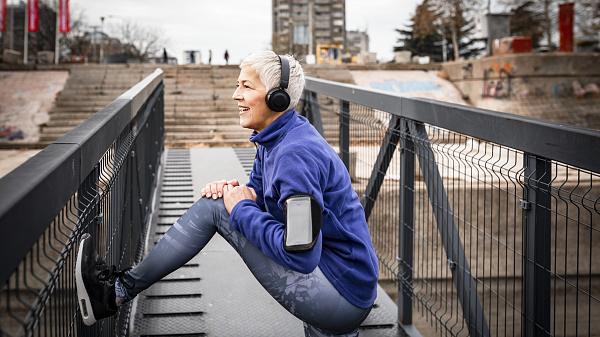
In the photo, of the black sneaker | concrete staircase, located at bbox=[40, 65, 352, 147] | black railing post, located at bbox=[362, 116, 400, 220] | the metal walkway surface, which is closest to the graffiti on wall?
concrete staircase, located at bbox=[40, 65, 352, 147]

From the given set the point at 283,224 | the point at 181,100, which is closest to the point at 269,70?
the point at 283,224

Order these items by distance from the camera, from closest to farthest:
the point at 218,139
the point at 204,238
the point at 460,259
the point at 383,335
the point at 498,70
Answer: the point at 204,238, the point at 460,259, the point at 383,335, the point at 218,139, the point at 498,70

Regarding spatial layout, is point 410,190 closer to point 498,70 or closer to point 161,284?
point 161,284

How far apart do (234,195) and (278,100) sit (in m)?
0.36

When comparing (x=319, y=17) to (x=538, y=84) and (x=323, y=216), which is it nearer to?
(x=538, y=84)

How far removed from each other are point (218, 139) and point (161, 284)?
57.7 feet

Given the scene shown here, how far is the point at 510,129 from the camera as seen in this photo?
2965 millimetres

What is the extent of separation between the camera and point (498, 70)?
29.6 metres

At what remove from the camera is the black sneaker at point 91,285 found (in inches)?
96.9

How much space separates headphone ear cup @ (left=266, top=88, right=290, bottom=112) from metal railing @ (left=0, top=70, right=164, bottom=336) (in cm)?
59

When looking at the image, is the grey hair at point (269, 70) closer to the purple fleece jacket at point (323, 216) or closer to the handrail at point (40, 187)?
the purple fleece jacket at point (323, 216)

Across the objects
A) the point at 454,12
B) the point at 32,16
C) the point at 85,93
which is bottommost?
the point at 85,93

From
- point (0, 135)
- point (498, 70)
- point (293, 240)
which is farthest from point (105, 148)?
point (498, 70)

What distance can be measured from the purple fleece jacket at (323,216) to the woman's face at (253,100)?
65mm
